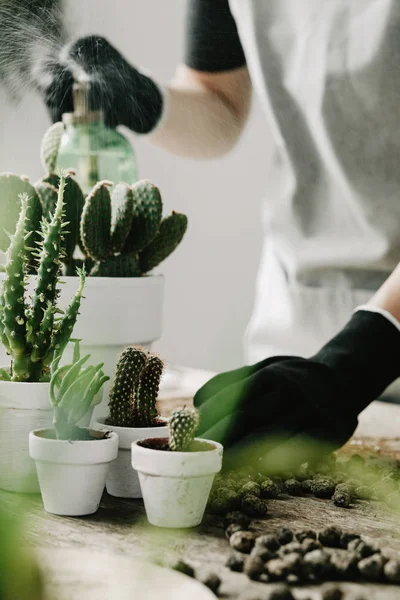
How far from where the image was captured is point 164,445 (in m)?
0.63

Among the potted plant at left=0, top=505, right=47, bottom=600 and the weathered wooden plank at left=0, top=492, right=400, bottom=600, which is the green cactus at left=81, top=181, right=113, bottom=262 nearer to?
the weathered wooden plank at left=0, top=492, right=400, bottom=600

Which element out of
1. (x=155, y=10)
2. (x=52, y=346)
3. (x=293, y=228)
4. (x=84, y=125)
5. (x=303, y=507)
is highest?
(x=155, y=10)

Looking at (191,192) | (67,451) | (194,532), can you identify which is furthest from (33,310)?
(191,192)

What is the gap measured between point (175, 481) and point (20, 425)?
0.51 ft

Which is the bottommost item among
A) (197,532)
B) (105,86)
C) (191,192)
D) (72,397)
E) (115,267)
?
(197,532)

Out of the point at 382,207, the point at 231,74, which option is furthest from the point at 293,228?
the point at 231,74

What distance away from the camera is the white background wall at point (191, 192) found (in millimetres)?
857

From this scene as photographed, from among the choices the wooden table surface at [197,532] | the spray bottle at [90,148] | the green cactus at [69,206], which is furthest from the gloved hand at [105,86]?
the wooden table surface at [197,532]

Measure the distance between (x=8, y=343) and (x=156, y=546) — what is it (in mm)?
227

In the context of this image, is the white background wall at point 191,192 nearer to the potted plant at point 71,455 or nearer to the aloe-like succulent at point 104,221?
the aloe-like succulent at point 104,221

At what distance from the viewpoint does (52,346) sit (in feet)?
2.22

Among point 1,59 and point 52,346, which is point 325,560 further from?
point 1,59

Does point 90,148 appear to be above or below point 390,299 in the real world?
above

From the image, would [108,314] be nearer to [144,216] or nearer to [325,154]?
[144,216]
